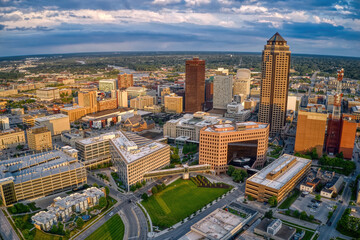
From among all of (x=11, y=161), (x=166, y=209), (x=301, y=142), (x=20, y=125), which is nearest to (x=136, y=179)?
(x=166, y=209)

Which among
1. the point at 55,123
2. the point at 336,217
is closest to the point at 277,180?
the point at 336,217

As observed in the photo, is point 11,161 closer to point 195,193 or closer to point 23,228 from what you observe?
point 23,228

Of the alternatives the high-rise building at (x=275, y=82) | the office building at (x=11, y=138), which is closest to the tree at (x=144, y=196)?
the office building at (x=11, y=138)

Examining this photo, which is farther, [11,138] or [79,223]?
[11,138]

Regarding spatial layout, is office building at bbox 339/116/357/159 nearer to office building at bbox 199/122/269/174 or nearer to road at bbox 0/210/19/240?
office building at bbox 199/122/269/174

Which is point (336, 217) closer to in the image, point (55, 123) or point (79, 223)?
point (79, 223)

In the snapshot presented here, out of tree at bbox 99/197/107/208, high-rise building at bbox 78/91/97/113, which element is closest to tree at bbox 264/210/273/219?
tree at bbox 99/197/107/208

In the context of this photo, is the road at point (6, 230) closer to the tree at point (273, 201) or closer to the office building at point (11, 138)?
the tree at point (273, 201)
